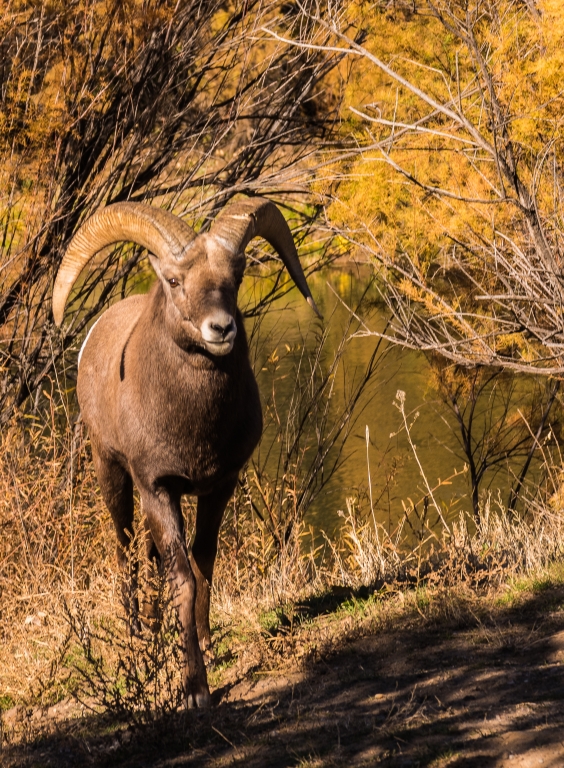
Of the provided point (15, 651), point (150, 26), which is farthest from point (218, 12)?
point (15, 651)

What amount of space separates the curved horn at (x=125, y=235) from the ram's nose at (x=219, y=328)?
0.49m

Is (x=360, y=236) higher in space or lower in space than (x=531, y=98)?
lower

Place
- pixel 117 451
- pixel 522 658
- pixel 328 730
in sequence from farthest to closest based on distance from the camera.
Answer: pixel 117 451 < pixel 522 658 < pixel 328 730

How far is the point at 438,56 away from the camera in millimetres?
9188

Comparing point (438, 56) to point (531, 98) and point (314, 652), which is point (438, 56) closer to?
point (531, 98)

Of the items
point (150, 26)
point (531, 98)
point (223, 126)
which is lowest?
point (531, 98)

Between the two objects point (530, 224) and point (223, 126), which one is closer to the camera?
point (530, 224)

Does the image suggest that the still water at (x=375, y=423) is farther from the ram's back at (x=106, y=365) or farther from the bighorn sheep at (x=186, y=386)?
the bighorn sheep at (x=186, y=386)

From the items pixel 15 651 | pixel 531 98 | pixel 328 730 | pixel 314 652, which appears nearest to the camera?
pixel 328 730

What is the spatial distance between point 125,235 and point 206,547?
1684 mm

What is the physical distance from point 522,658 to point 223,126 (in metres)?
5.71

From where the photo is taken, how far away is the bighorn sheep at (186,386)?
4.67 m

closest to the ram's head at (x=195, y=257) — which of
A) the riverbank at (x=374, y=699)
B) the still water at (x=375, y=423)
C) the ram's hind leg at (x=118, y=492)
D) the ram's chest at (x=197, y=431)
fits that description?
the ram's chest at (x=197, y=431)

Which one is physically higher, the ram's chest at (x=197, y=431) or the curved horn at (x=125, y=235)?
the curved horn at (x=125, y=235)
